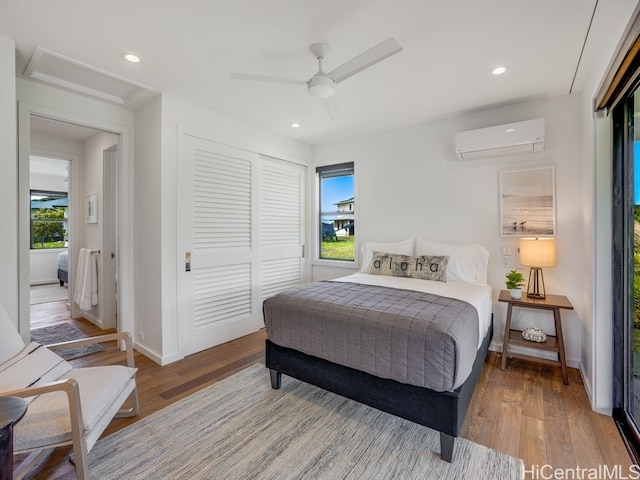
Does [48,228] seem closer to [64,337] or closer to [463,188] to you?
[64,337]

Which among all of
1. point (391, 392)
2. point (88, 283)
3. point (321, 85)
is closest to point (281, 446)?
point (391, 392)

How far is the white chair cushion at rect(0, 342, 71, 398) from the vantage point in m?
1.56

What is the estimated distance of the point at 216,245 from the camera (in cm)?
338

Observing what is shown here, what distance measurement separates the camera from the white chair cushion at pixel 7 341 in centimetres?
174

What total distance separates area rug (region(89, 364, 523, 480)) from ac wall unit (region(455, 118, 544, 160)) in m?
2.65

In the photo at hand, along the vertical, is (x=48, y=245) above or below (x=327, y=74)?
below

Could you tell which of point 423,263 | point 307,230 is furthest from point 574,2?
point 307,230

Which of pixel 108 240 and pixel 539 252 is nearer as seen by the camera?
pixel 539 252

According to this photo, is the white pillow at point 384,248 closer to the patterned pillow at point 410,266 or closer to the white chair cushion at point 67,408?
the patterned pillow at point 410,266

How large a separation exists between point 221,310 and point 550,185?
3.72 metres

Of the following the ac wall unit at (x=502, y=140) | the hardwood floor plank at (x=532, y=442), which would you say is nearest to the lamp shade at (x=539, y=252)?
the ac wall unit at (x=502, y=140)

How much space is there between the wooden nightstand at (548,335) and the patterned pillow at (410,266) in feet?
2.01

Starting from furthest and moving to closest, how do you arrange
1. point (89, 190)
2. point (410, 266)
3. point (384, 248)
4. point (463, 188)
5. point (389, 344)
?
point (89, 190), point (384, 248), point (463, 188), point (410, 266), point (389, 344)

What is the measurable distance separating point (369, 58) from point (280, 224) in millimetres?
2703
